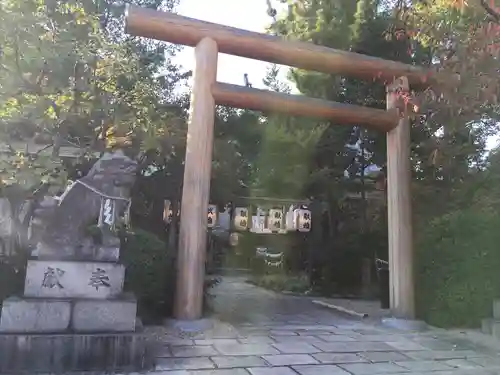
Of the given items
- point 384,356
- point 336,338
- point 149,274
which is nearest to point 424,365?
point 384,356

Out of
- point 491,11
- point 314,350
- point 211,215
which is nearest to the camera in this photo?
point 491,11

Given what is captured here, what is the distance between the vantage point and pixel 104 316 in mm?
4137

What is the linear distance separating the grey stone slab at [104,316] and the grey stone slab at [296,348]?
1807 mm

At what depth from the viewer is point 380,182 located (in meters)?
12.0

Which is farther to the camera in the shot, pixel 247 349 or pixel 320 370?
pixel 247 349

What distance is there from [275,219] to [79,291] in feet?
22.6

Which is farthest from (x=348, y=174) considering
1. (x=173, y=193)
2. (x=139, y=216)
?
(x=139, y=216)

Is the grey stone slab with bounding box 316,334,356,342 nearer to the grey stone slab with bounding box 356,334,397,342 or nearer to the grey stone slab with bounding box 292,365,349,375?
the grey stone slab with bounding box 356,334,397,342

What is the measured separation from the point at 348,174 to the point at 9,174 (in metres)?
8.24

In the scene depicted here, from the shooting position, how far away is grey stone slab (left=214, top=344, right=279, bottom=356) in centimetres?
475

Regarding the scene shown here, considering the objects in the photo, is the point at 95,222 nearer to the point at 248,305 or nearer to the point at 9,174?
the point at 9,174

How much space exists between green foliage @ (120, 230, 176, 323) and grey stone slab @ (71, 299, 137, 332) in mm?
1609

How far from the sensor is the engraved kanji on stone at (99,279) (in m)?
4.29

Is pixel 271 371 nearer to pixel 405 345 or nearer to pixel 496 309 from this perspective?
pixel 405 345
